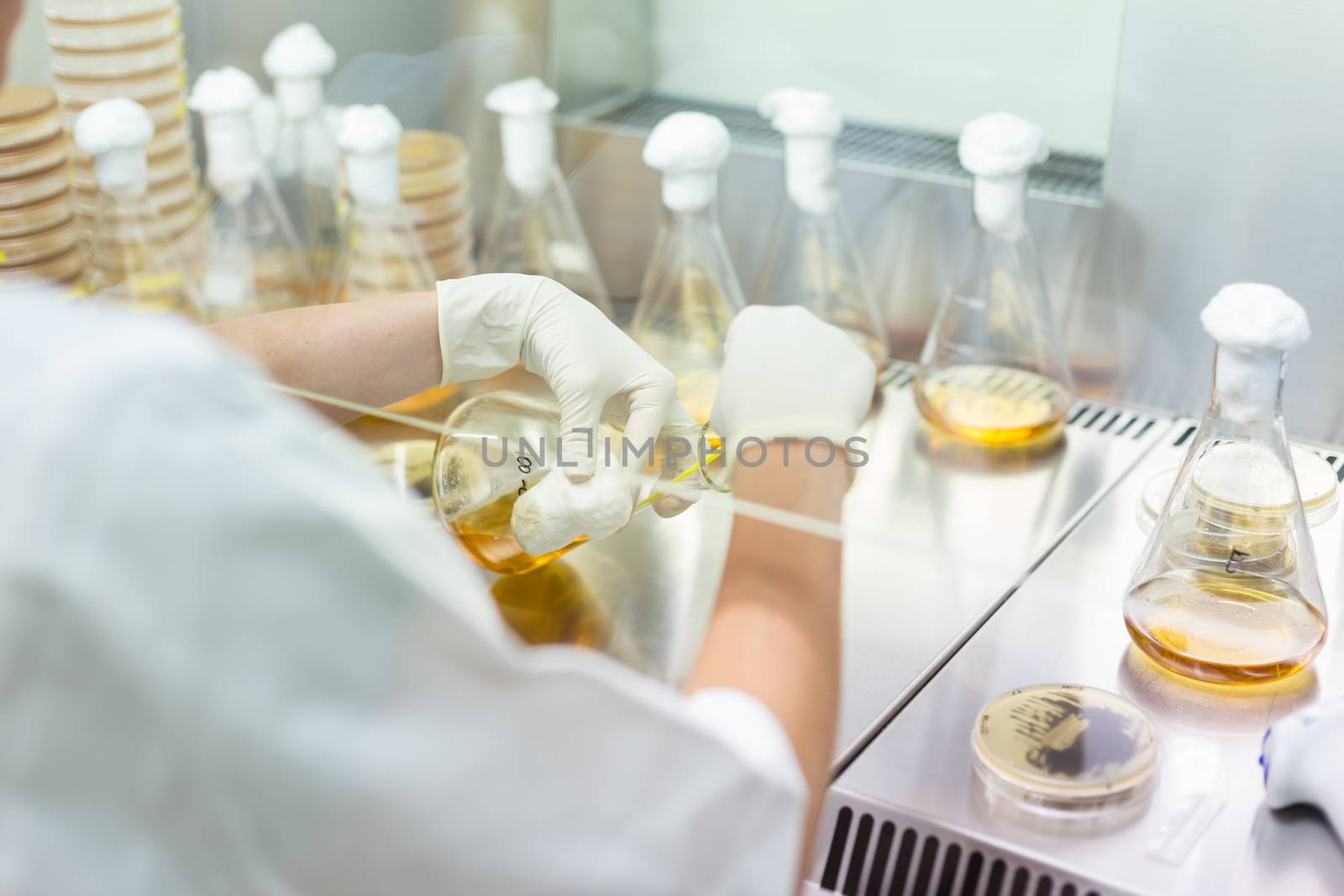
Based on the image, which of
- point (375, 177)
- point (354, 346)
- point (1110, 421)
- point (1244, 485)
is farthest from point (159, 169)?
point (1244, 485)

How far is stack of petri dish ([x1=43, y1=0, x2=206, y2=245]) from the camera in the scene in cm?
152

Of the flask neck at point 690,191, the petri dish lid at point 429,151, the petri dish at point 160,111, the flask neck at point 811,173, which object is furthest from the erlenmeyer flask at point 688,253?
the petri dish at point 160,111

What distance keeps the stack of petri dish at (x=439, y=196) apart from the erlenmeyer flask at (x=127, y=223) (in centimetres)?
24

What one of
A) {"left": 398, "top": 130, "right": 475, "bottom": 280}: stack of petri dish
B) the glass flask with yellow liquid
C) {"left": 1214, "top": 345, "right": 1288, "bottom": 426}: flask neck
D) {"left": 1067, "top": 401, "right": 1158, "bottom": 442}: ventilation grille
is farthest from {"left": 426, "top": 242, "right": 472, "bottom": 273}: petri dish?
{"left": 1214, "top": 345, "right": 1288, "bottom": 426}: flask neck

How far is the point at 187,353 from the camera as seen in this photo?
1.66ft

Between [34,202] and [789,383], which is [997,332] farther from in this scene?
[34,202]

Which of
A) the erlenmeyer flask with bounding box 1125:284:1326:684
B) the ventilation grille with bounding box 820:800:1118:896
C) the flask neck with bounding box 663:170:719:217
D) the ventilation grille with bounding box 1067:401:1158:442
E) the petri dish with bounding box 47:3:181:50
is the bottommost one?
the ventilation grille with bounding box 820:800:1118:896

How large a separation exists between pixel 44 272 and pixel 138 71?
291 millimetres

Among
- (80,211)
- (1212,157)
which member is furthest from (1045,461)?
(80,211)

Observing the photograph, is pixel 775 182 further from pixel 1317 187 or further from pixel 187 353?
pixel 187 353

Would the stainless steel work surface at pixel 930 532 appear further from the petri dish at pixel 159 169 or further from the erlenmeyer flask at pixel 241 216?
the petri dish at pixel 159 169

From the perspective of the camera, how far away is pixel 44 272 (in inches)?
56.6

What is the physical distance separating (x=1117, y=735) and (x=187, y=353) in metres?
0.64

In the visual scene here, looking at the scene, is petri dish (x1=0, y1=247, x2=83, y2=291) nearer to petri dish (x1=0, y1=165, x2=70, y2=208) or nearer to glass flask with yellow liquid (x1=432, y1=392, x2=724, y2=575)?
petri dish (x1=0, y1=165, x2=70, y2=208)
